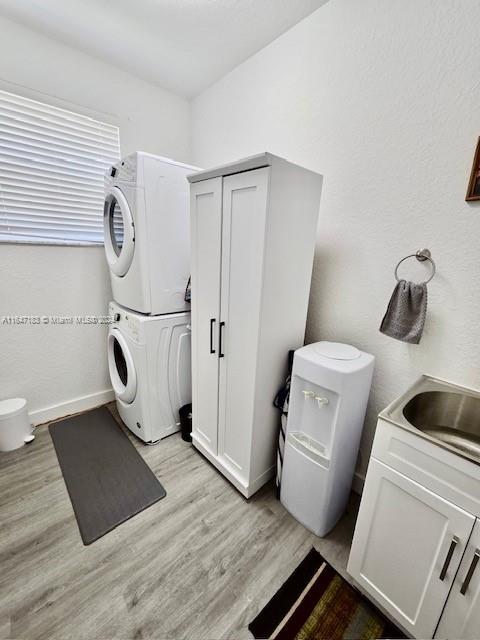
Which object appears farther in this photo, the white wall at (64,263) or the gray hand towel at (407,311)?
the white wall at (64,263)

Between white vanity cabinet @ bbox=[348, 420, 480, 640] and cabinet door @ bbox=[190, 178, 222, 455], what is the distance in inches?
37.2

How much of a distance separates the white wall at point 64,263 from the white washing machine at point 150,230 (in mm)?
452

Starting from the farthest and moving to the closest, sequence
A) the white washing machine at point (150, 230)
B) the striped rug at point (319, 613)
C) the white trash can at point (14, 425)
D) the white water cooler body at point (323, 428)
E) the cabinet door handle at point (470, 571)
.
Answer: the white trash can at point (14, 425)
the white washing machine at point (150, 230)
the white water cooler body at point (323, 428)
the striped rug at point (319, 613)
the cabinet door handle at point (470, 571)

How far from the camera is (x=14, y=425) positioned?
1878 mm

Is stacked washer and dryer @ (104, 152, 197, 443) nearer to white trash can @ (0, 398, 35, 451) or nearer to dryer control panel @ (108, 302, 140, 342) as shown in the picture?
dryer control panel @ (108, 302, 140, 342)

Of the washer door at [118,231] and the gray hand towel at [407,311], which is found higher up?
the washer door at [118,231]

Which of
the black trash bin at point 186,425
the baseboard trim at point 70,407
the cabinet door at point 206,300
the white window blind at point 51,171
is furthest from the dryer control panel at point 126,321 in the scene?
the baseboard trim at point 70,407

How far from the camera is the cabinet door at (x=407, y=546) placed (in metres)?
0.87

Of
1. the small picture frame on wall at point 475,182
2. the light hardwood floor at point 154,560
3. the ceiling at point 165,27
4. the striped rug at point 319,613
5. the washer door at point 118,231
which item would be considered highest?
the ceiling at point 165,27

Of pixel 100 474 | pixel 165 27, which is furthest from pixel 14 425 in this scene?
pixel 165 27

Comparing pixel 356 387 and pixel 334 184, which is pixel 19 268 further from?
pixel 356 387

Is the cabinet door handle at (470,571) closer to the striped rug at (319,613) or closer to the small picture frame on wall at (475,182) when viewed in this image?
the striped rug at (319,613)

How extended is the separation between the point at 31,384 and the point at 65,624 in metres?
1.55

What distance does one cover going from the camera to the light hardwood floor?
107 centimetres
